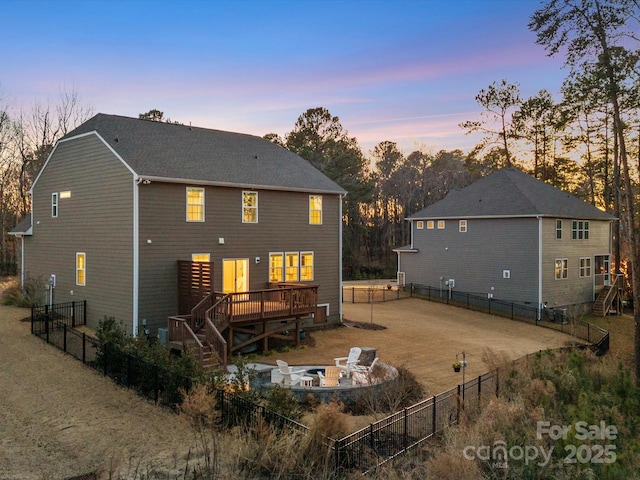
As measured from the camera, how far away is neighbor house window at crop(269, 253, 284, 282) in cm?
1961

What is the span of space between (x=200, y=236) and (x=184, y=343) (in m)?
4.74

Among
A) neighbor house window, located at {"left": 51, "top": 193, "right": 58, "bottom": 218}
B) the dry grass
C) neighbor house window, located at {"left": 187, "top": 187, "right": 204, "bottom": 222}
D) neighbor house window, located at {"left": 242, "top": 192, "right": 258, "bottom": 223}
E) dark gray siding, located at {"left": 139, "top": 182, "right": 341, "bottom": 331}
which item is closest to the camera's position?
the dry grass

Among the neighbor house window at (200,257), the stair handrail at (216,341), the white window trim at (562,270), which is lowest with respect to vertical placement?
the stair handrail at (216,341)

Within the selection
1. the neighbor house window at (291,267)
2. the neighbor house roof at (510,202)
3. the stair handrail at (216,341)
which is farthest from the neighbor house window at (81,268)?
the neighbor house roof at (510,202)

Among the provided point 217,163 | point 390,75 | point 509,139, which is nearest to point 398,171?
point 509,139

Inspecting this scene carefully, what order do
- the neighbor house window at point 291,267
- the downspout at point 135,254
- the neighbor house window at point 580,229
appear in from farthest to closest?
the neighbor house window at point 580,229, the neighbor house window at point 291,267, the downspout at point 135,254

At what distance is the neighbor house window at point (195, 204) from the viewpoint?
17219mm

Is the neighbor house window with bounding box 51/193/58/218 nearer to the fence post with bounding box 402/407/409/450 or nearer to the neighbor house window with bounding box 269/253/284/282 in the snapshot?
the neighbor house window with bounding box 269/253/284/282

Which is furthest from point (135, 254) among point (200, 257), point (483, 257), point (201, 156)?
point (483, 257)

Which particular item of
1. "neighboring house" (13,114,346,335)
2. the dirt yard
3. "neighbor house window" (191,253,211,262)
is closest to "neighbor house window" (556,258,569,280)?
the dirt yard

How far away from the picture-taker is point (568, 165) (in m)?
Answer: 43.9

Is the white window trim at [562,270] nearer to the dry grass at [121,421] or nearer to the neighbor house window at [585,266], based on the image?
the neighbor house window at [585,266]

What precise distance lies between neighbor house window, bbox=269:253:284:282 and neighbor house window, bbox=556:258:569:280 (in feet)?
57.3

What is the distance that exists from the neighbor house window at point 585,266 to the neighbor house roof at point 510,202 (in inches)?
105
